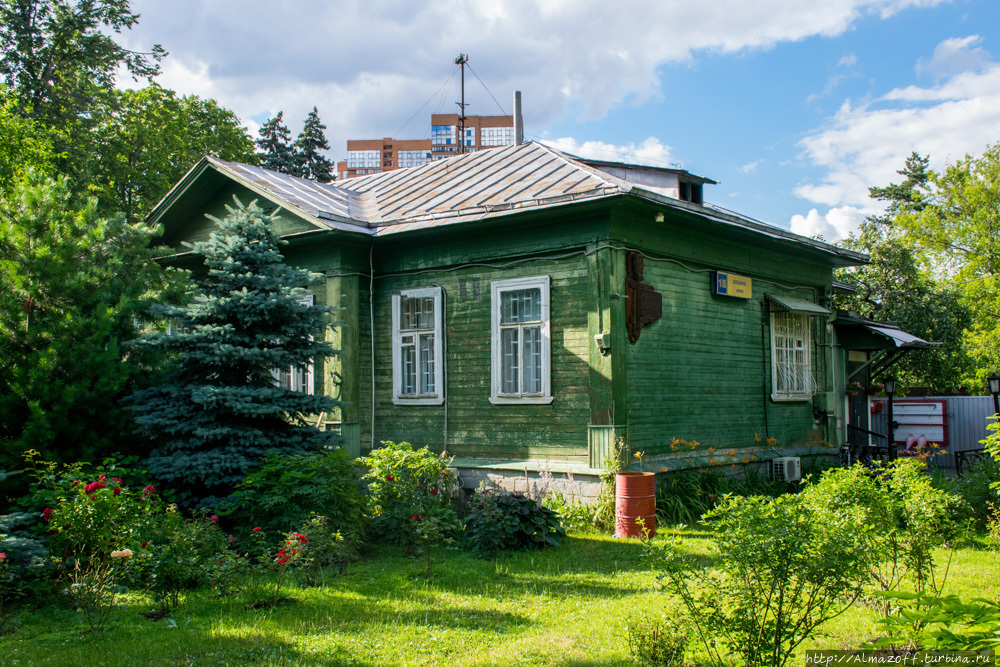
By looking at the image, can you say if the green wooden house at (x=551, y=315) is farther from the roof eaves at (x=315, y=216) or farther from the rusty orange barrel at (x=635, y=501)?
the rusty orange barrel at (x=635, y=501)

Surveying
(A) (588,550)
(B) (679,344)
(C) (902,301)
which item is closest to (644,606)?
(A) (588,550)

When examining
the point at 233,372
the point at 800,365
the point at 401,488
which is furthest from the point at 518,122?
the point at 401,488

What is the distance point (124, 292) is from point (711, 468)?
8597mm

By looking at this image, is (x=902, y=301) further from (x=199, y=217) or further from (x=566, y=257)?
(x=199, y=217)

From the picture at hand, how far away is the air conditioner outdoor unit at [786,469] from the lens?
1223 cm

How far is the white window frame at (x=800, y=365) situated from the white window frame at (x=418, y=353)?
5.80 metres

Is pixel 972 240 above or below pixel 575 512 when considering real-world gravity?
→ above

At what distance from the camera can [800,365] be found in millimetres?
14273

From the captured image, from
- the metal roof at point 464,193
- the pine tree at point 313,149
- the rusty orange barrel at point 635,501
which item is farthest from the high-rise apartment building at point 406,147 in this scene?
the rusty orange barrel at point 635,501

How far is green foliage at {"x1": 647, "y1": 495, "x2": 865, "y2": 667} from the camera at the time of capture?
3.92 m

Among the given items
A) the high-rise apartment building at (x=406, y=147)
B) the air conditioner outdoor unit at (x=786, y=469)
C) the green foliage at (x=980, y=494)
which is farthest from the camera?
the high-rise apartment building at (x=406, y=147)

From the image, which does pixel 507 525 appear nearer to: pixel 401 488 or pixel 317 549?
pixel 401 488

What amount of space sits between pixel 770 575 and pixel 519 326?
749 cm

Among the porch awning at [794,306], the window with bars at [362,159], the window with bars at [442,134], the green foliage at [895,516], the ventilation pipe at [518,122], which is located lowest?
the green foliage at [895,516]
